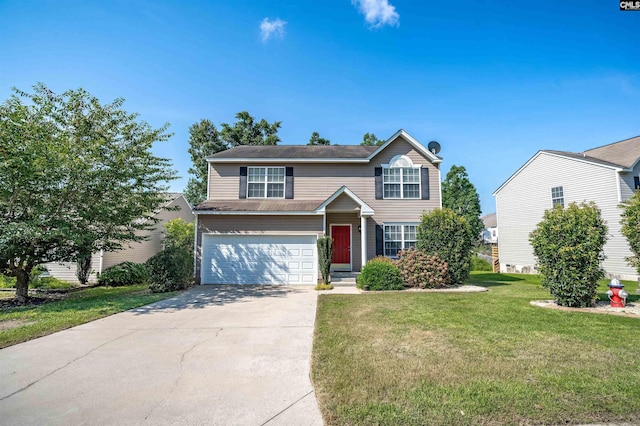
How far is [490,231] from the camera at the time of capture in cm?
4072

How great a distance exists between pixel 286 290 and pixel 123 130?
28.3ft

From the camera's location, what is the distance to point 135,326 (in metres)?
6.44

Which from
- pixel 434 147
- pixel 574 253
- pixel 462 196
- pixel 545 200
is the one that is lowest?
pixel 574 253

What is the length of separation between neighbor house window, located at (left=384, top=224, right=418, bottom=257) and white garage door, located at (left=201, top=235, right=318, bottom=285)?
3703mm

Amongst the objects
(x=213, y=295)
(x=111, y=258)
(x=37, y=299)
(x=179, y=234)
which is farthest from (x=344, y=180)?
(x=111, y=258)

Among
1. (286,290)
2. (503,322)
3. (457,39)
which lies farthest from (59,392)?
(457,39)

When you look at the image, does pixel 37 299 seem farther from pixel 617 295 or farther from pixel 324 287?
pixel 617 295

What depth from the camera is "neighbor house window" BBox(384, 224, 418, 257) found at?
571 inches

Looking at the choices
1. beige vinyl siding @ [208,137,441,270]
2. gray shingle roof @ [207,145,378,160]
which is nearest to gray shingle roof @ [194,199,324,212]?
beige vinyl siding @ [208,137,441,270]

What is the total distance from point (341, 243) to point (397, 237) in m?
2.71

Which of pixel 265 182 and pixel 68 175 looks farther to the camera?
pixel 265 182

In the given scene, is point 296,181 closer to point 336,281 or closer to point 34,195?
point 336,281

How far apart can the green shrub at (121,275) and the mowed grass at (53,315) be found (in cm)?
481

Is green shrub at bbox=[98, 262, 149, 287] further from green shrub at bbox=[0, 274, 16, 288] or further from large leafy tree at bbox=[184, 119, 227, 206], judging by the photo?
large leafy tree at bbox=[184, 119, 227, 206]
